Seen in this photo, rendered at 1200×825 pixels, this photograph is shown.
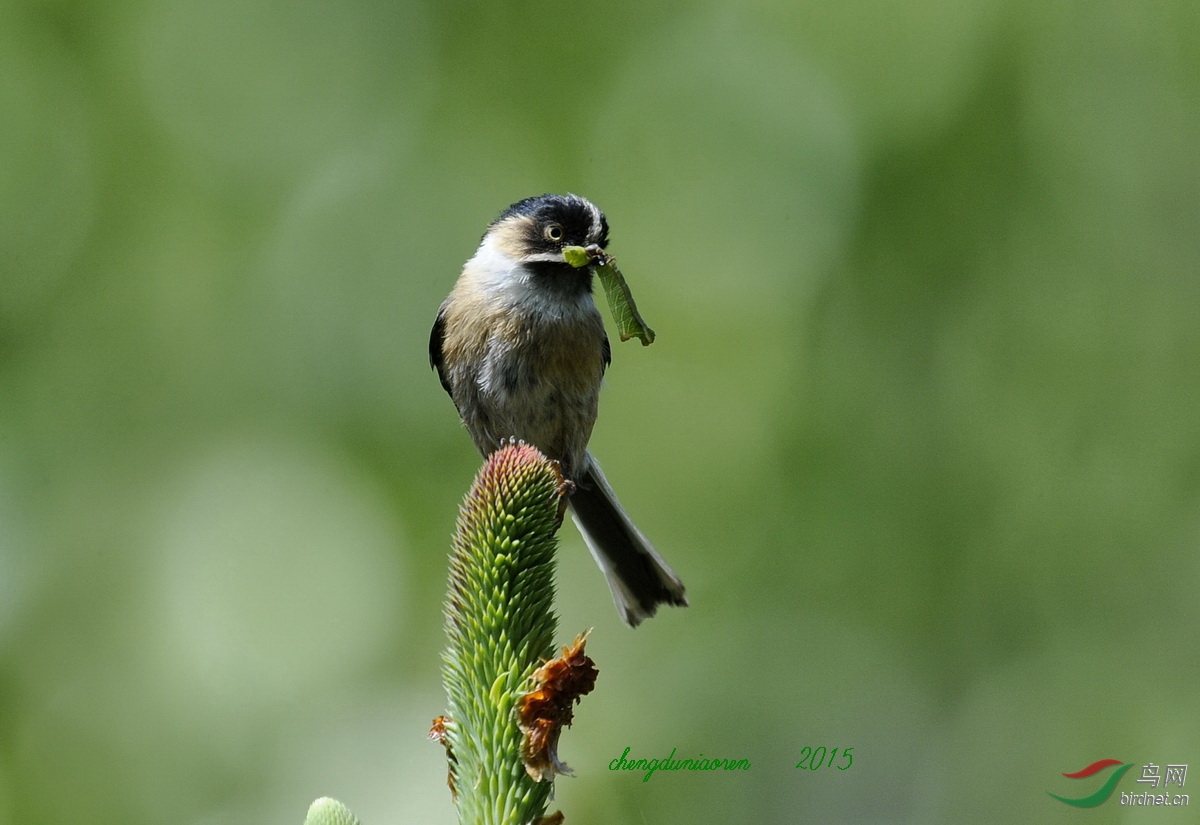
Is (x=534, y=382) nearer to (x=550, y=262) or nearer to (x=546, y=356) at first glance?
(x=546, y=356)

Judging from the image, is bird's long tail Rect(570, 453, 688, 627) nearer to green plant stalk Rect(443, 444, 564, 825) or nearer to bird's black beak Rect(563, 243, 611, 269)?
bird's black beak Rect(563, 243, 611, 269)

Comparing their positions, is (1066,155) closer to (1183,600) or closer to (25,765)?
(1183,600)

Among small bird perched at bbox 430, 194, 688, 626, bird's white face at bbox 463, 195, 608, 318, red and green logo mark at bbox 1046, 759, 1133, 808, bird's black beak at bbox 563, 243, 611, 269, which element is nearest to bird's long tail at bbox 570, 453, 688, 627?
small bird perched at bbox 430, 194, 688, 626

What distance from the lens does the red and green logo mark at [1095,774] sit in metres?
5.78

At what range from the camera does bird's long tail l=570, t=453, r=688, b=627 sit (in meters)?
5.36

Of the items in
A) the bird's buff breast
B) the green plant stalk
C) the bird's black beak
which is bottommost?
the green plant stalk

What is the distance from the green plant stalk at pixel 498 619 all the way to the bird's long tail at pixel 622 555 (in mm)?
2651

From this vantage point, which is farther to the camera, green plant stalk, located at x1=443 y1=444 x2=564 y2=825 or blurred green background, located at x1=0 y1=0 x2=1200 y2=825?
blurred green background, located at x1=0 y1=0 x2=1200 y2=825

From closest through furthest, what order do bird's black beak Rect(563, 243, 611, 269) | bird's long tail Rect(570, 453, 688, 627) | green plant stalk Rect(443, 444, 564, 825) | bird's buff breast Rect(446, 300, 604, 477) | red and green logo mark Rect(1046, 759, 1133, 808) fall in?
green plant stalk Rect(443, 444, 564, 825) → bird's black beak Rect(563, 243, 611, 269) → bird's buff breast Rect(446, 300, 604, 477) → bird's long tail Rect(570, 453, 688, 627) → red and green logo mark Rect(1046, 759, 1133, 808)

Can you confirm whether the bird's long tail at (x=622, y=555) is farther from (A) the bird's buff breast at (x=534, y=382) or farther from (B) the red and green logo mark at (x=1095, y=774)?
(B) the red and green logo mark at (x=1095, y=774)

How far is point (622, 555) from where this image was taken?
5.50m

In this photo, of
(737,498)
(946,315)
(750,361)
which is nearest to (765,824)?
(737,498)

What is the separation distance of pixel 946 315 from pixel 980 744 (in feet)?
10.7

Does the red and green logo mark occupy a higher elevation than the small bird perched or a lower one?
lower
